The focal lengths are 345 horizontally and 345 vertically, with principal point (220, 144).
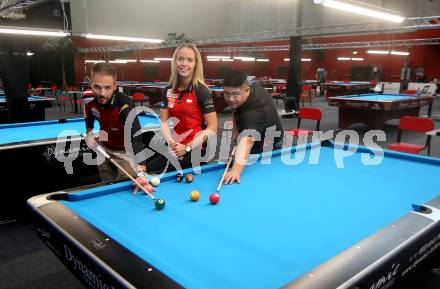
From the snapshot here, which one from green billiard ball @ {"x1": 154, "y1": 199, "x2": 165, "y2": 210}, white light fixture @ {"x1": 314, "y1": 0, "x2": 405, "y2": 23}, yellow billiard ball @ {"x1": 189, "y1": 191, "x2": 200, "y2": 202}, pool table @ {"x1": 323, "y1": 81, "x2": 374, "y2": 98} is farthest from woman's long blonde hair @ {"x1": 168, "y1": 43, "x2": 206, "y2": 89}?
pool table @ {"x1": 323, "y1": 81, "x2": 374, "y2": 98}

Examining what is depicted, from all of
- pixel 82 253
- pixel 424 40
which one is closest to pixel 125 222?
pixel 82 253

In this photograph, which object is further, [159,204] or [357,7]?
[357,7]

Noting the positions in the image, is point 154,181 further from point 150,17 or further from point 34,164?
point 150,17

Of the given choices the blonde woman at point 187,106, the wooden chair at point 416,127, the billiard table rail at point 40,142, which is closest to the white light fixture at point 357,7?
the wooden chair at point 416,127

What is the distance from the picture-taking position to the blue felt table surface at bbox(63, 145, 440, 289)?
119 cm

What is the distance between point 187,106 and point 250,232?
1.37 metres

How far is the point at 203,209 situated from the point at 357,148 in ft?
5.96

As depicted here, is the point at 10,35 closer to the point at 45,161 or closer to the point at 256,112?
the point at 45,161

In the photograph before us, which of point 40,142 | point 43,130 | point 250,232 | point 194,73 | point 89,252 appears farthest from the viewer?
point 43,130

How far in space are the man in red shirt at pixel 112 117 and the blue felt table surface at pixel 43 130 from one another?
1.04 meters

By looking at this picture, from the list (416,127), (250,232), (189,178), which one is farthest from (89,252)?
(416,127)

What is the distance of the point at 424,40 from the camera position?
48.7 ft

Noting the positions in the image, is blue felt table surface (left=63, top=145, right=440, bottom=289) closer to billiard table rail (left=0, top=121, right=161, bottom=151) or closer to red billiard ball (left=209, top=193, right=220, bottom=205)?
red billiard ball (left=209, top=193, right=220, bottom=205)

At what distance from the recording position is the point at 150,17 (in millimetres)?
17078
